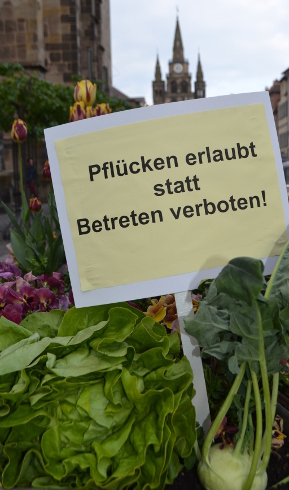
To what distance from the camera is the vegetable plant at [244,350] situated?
1167 millimetres

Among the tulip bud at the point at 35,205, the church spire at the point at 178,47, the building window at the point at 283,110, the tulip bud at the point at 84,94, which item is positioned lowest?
the tulip bud at the point at 35,205

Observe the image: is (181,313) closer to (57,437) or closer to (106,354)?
(106,354)

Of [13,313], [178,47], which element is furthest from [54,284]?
[178,47]

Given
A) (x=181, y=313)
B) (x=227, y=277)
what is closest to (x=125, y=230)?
(x=181, y=313)

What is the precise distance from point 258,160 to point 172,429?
0.68 meters

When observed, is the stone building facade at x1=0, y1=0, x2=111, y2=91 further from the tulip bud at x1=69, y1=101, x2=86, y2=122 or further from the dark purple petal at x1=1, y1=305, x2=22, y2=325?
the dark purple petal at x1=1, y1=305, x2=22, y2=325

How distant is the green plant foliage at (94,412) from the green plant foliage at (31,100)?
11227 millimetres

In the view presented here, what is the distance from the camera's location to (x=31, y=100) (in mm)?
13203

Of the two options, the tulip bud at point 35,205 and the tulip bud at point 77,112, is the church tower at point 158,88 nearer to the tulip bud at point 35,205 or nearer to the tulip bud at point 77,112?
the tulip bud at point 35,205

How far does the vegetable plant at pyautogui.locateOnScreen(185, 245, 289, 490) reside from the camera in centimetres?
117

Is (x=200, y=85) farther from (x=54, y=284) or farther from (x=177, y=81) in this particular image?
(x=54, y=284)

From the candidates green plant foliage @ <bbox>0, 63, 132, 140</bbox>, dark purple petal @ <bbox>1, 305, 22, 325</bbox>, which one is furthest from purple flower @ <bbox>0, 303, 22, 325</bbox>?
green plant foliage @ <bbox>0, 63, 132, 140</bbox>

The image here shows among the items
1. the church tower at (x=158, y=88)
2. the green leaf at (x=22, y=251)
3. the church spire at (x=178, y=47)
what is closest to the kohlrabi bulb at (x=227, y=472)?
the green leaf at (x=22, y=251)

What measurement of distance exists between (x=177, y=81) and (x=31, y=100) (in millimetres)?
114222
